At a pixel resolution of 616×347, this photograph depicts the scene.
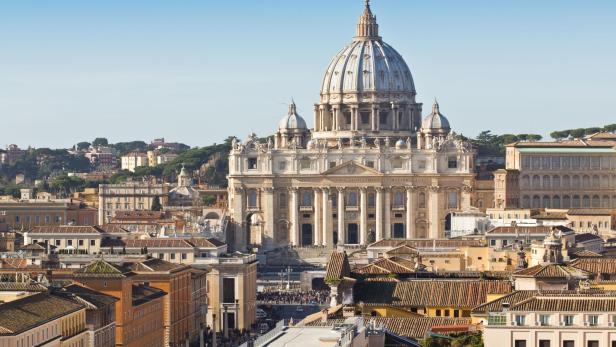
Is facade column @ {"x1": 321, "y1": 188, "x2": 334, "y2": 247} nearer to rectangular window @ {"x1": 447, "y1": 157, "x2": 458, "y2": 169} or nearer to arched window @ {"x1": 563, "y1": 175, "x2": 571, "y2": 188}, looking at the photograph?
rectangular window @ {"x1": 447, "y1": 157, "x2": 458, "y2": 169}

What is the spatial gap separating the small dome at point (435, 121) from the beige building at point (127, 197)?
22.9 meters

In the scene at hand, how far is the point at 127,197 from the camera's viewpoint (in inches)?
7411

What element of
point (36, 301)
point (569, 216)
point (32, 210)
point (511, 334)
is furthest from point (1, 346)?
point (32, 210)

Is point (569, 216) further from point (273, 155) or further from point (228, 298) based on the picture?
point (228, 298)

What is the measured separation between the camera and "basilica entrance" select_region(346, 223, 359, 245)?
168 meters

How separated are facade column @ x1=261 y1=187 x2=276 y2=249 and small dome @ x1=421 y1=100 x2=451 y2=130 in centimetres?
1811

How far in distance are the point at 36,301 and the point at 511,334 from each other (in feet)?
57.7

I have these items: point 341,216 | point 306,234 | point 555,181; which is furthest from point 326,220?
point 555,181

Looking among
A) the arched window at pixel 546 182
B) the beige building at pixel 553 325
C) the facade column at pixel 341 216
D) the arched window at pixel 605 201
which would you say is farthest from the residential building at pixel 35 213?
the beige building at pixel 553 325

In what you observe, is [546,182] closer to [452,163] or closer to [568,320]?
[452,163]

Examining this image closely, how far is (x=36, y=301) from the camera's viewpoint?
5534 cm

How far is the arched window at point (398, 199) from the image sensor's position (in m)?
169

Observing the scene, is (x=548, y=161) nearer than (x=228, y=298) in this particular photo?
No

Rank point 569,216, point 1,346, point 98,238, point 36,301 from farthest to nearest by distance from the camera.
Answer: point 569,216 → point 98,238 → point 36,301 → point 1,346
